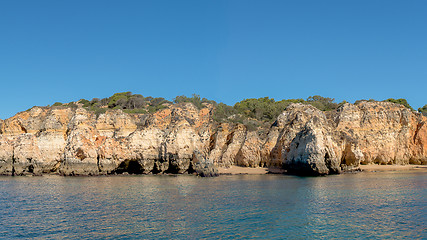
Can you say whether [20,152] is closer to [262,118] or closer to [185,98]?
[185,98]

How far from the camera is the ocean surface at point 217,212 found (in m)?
13.6

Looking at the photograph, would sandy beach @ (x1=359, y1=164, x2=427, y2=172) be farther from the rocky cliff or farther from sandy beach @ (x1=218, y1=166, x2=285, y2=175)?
sandy beach @ (x1=218, y1=166, x2=285, y2=175)

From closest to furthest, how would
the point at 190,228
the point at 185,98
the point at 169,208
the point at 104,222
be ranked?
the point at 190,228 → the point at 104,222 → the point at 169,208 → the point at 185,98

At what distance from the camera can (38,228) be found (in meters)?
14.4

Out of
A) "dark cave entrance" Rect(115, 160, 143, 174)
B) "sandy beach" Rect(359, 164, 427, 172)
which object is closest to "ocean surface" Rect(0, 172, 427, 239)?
"dark cave entrance" Rect(115, 160, 143, 174)

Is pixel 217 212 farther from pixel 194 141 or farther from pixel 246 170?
pixel 246 170

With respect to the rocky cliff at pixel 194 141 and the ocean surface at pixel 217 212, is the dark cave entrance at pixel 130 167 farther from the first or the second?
the ocean surface at pixel 217 212

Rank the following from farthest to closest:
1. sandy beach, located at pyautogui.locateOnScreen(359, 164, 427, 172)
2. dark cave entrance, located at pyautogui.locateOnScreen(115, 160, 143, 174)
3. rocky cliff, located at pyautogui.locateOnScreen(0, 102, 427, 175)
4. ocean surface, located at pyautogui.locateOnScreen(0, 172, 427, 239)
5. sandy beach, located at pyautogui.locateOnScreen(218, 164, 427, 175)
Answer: sandy beach, located at pyautogui.locateOnScreen(359, 164, 427, 172) < dark cave entrance, located at pyautogui.locateOnScreen(115, 160, 143, 174) < sandy beach, located at pyautogui.locateOnScreen(218, 164, 427, 175) < rocky cliff, located at pyautogui.locateOnScreen(0, 102, 427, 175) < ocean surface, located at pyautogui.locateOnScreen(0, 172, 427, 239)

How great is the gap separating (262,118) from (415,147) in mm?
21655

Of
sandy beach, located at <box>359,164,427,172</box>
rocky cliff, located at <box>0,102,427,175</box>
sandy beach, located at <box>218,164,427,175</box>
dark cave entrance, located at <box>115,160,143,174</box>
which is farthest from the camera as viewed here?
sandy beach, located at <box>359,164,427,172</box>

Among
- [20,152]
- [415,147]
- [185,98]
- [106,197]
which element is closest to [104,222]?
[106,197]

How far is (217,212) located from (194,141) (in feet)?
71.9

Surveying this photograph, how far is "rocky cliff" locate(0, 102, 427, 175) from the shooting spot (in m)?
37.4

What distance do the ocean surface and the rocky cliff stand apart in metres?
11.7
